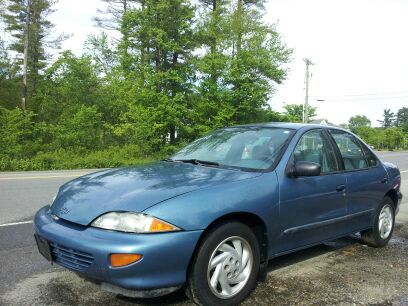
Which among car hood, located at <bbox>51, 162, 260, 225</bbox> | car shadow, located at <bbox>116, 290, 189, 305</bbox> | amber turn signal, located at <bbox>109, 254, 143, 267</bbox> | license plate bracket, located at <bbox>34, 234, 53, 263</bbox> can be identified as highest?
car hood, located at <bbox>51, 162, 260, 225</bbox>

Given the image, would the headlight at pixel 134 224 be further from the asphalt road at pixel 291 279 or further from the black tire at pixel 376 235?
the black tire at pixel 376 235

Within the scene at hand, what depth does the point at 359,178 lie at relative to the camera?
4.86m

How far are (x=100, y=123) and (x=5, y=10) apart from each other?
41.7 ft

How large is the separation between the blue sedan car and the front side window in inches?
0.5

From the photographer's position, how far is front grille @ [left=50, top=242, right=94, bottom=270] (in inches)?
118

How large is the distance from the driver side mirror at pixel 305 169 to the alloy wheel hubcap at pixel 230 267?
87 centimetres

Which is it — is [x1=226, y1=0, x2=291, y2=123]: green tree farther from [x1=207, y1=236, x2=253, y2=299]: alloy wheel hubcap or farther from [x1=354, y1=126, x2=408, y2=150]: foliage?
[x1=354, y1=126, x2=408, y2=150]: foliage

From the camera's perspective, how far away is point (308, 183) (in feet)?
13.4

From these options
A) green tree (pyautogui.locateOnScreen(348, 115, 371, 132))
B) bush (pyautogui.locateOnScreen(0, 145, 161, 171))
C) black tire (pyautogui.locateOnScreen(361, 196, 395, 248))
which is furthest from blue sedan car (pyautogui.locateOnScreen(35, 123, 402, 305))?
green tree (pyautogui.locateOnScreen(348, 115, 371, 132))

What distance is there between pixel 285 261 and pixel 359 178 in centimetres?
129

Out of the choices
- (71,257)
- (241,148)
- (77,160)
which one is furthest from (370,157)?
(77,160)

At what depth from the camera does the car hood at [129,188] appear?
3143 millimetres

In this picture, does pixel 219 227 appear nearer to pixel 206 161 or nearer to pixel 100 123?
pixel 206 161

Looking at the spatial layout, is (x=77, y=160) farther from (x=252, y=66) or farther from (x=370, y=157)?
(x=370, y=157)
